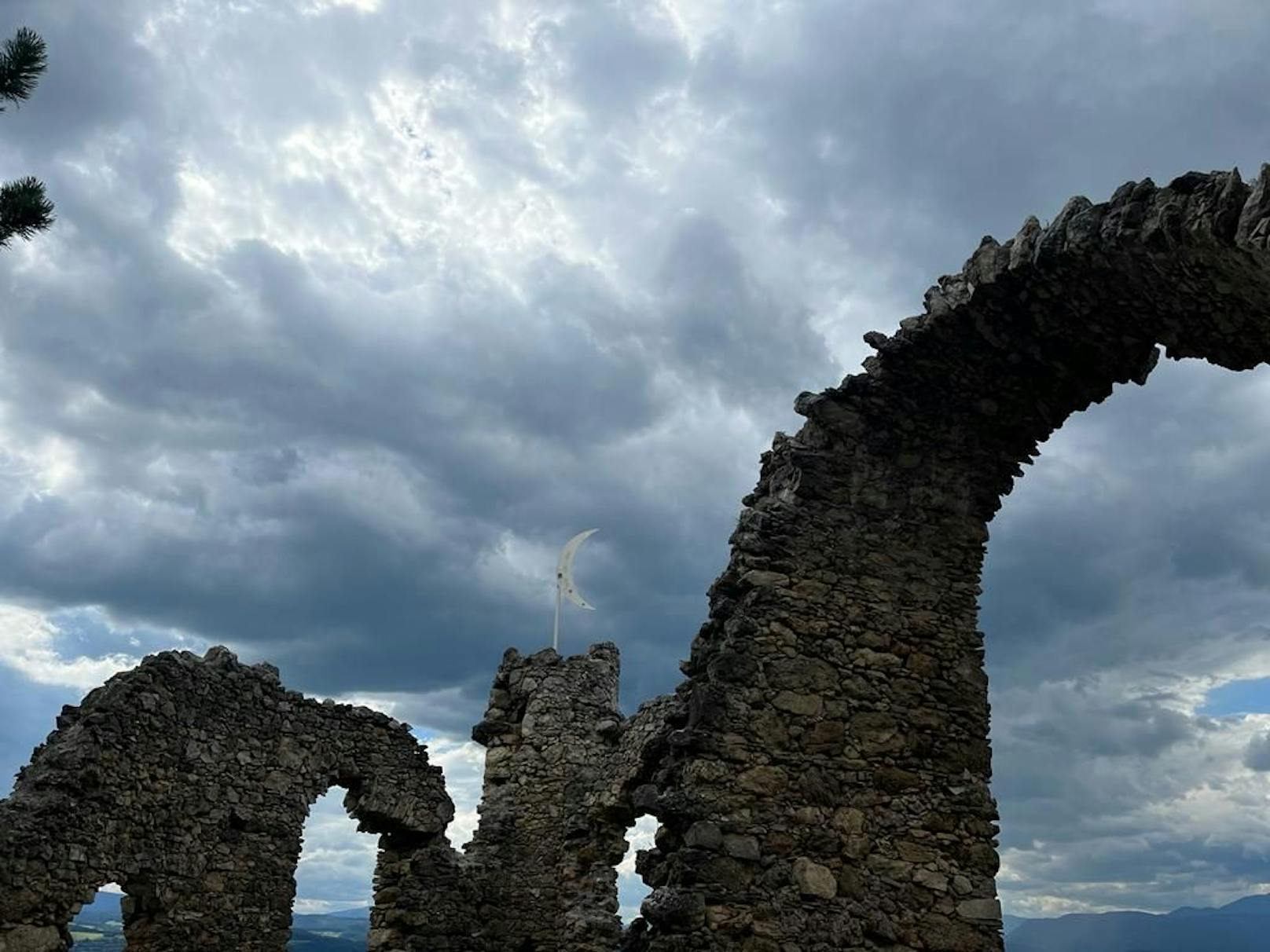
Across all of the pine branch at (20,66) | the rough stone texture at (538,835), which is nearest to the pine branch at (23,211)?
the pine branch at (20,66)

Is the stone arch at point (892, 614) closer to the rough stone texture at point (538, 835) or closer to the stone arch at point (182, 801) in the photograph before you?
the stone arch at point (182, 801)

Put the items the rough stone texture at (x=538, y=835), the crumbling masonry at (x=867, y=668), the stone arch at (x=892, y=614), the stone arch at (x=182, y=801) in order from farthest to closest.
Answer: the rough stone texture at (x=538, y=835) < the stone arch at (x=182, y=801) < the stone arch at (x=892, y=614) < the crumbling masonry at (x=867, y=668)

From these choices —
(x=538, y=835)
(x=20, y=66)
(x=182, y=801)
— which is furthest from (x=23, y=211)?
(x=538, y=835)

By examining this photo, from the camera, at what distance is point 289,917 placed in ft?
42.0

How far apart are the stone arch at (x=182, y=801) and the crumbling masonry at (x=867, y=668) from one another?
0.12ft

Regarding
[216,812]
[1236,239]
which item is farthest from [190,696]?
[1236,239]

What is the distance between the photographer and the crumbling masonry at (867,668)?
661 cm

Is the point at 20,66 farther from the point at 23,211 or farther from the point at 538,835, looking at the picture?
the point at 538,835

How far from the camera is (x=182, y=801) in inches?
464

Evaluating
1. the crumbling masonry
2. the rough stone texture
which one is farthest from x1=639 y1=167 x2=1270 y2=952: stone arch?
the rough stone texture

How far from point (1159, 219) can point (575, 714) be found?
12996 mm

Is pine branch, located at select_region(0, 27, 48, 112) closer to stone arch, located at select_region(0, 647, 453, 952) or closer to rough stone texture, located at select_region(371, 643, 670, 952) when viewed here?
stone arch, located at select_region(0, 647, 453, 952)

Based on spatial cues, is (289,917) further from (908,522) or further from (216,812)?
(908,522)

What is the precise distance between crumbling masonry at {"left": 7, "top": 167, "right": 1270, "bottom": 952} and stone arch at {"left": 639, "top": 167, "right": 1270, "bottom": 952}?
2 cm
